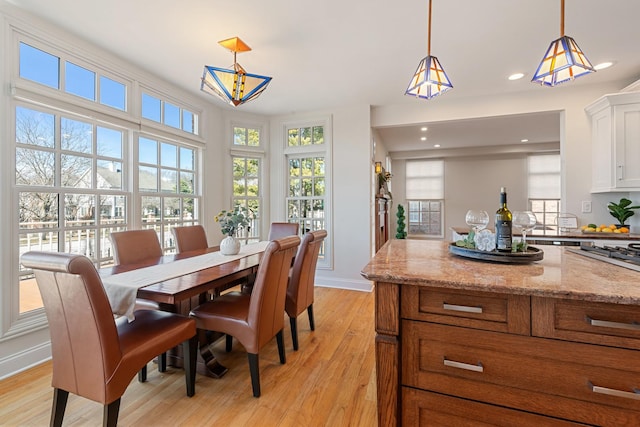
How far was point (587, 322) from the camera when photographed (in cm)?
94

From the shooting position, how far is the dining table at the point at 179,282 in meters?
1.58

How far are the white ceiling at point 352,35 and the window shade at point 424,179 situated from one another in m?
3.88

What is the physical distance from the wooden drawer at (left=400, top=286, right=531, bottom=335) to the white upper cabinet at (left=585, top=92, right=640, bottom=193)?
3.29 metres

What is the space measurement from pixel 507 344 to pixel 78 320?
180 cm

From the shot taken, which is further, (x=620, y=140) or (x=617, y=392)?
(x=620, y=140)

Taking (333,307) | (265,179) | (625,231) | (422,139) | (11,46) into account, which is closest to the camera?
(11,46)

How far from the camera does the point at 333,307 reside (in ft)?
11.1

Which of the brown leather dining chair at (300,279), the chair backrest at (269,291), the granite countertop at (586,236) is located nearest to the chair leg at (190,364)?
the chair backrest at (269,291)

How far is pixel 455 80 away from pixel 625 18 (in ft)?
4.51

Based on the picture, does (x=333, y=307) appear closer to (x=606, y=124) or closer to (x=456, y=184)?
(x=606, y=124)

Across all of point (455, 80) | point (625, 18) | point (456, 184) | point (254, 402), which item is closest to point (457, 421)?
point (254, 402)

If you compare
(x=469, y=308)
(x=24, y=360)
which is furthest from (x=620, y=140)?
(x=24, y=360)

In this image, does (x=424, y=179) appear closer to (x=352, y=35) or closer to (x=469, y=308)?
(x=352, y=35)

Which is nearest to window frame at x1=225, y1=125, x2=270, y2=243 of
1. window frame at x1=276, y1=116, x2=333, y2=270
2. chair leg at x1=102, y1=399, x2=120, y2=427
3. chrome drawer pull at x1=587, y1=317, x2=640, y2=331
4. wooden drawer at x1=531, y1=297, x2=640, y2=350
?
window frame at x1=276, y1=116, x2=333, y2=270
